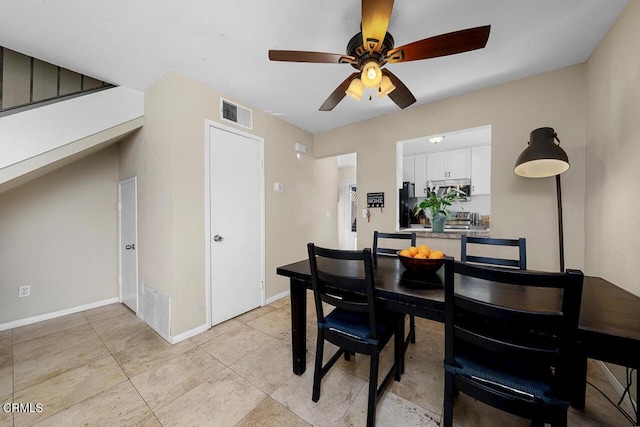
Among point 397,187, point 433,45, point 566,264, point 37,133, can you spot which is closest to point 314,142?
point 397,187

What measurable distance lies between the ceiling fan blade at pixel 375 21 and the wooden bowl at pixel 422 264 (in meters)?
1.29

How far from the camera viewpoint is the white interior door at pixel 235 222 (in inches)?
99.7

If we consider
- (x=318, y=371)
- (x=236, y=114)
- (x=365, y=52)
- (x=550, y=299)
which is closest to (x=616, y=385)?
(x=550, y=299)

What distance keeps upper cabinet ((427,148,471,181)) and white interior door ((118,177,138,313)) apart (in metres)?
5.02

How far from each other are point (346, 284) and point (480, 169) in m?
4.42

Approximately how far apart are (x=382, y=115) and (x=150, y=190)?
3.00 metres

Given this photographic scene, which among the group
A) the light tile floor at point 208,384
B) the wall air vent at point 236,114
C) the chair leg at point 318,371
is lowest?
the light tile floor at point 208,384

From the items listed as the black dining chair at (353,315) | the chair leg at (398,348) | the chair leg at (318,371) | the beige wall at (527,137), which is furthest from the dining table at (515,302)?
the beige wall at (527,137)

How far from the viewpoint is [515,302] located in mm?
1062

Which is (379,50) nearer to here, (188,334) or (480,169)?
(188,334)

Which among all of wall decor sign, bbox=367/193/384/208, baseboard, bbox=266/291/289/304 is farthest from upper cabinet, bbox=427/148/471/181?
baseboard, bbox=266/291/289/304

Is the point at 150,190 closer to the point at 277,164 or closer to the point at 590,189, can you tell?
the point at 277,164

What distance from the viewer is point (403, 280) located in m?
1.39

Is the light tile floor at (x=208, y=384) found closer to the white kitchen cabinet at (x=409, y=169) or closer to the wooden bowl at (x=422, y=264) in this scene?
the wooden bowl at (x=422, y=264)
